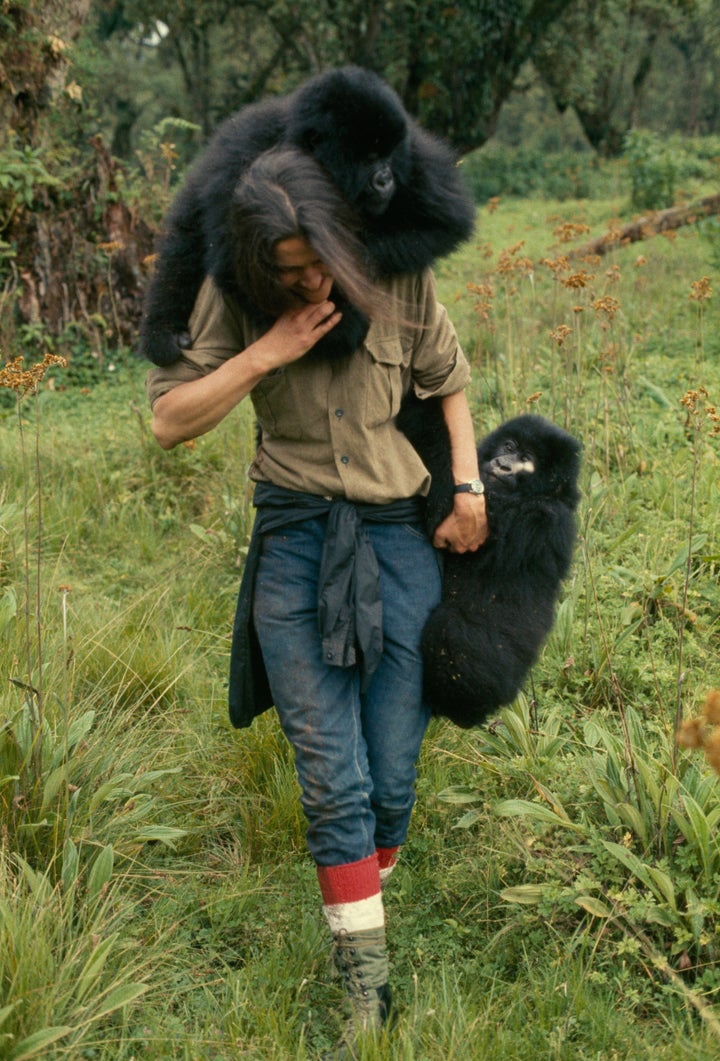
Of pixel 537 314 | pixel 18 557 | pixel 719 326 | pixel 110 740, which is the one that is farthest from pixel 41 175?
pixel 110 740

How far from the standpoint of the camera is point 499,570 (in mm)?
2752

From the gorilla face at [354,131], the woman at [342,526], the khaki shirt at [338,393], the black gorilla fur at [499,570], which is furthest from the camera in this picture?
the black gorilla fur at [499,570]

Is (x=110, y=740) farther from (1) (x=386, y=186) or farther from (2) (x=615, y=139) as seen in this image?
(2) (x=615, y=139)

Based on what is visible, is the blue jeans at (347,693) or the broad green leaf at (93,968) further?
the blue jeans at (347,693)

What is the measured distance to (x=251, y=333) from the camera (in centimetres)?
251

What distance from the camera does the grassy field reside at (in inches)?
91.4

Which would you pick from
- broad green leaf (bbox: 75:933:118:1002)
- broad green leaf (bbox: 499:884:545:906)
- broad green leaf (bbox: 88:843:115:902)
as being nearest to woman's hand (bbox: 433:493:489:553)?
broad green leaf (bbox: 499:884:545:906)

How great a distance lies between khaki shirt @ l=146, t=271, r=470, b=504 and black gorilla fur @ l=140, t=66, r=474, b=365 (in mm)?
69

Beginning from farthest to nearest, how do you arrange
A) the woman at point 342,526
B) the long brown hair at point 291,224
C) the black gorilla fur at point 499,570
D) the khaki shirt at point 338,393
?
1. the black gorilla fur at point 499,570
2. the khaki shirt at point 338,393
3. the woman at point 342,526
4. the long brown hair at point 291,224

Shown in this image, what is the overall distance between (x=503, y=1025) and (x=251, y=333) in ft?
5.65

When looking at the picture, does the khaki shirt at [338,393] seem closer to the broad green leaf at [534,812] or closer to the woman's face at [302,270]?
the woman's face at [302,270]

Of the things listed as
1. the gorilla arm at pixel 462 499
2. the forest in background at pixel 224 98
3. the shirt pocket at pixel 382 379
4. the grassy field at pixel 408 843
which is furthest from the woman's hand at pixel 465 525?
the forest in background at pixel 224 98

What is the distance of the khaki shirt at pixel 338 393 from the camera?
2.52 meters

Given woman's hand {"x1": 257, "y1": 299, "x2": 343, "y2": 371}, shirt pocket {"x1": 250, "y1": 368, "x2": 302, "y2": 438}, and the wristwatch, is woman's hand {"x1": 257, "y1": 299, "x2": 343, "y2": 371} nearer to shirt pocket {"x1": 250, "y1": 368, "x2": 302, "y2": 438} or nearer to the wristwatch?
shirt pocket {"x1": 250, "y1": 368, "x2": 302, "y2": 438}
